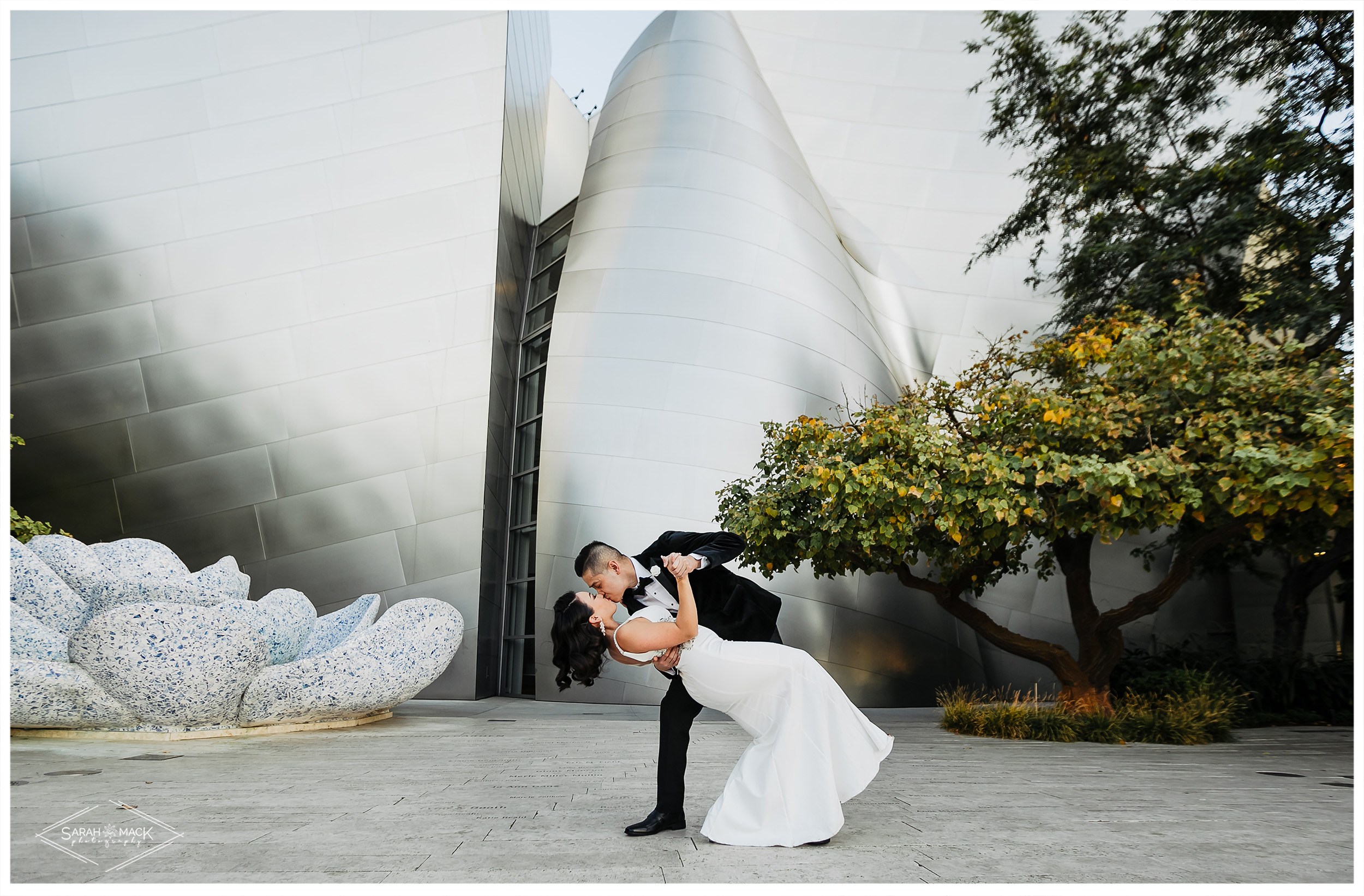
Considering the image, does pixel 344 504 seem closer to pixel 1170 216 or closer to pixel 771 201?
pixel 771 201

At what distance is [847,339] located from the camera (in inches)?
650

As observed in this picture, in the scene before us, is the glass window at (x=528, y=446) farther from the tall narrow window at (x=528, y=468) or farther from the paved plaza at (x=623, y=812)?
the paved plaza at (x=623, y=812)

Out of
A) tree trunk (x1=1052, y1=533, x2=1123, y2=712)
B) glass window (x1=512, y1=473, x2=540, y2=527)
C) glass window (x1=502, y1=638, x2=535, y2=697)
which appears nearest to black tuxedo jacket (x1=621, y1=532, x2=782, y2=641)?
tree trunk (x1=1052, y1=533, x2=1123, y2=712)

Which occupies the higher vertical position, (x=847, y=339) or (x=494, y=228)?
(x=494, y=228)

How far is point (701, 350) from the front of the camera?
15.2m

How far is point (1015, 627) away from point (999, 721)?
21.7ft

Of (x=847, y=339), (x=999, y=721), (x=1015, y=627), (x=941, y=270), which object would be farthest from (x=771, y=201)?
(x=999, y=721)

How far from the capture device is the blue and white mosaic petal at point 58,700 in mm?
7863

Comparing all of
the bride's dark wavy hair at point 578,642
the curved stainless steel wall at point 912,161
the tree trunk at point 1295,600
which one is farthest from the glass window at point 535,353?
the tree trunk at point 1295,600

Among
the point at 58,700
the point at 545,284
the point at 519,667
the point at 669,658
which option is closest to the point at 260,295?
the point at 545,284

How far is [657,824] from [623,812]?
0.74 m

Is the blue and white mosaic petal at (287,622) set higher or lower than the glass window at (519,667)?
higher

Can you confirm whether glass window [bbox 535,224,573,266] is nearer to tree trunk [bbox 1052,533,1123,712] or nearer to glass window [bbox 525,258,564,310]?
glass window [bbox 525,258,564,310]

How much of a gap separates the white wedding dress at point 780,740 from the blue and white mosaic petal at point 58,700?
22.1 ft
